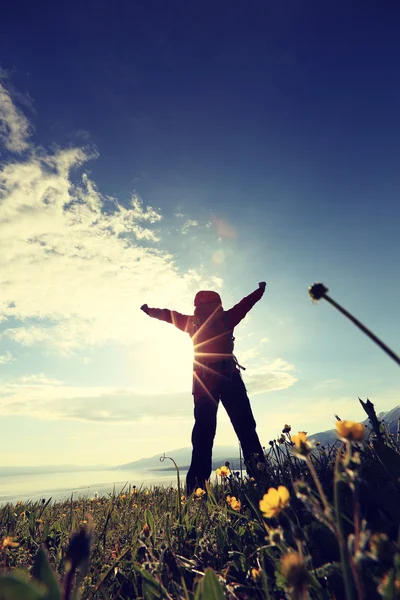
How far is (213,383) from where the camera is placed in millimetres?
5965

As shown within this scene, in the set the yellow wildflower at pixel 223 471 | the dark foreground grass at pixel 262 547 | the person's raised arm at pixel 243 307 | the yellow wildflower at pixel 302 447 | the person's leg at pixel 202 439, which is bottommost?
the dark foreground grass at pixel 262 547

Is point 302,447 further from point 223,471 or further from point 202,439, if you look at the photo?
point 202,439

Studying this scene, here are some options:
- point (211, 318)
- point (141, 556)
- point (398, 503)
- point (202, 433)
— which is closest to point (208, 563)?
point (141, 556)

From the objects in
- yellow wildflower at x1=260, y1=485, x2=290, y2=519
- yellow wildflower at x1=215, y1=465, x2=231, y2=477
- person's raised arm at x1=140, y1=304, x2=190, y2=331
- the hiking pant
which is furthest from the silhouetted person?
yellow wildflower at x1=260, y1=485, x2=290, y2=519

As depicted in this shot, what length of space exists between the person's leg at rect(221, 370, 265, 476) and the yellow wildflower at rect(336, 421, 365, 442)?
5046mm

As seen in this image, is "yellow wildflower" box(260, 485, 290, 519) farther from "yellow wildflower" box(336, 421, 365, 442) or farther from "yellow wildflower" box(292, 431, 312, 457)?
"yellow wildflower" box(336, 421, 365, 442)

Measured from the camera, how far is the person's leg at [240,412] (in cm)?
573

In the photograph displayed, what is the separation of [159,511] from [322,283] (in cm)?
345

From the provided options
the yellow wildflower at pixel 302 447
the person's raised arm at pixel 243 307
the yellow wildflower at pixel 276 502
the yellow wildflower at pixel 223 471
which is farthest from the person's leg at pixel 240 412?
the yellow wildflower at pixel 302 447

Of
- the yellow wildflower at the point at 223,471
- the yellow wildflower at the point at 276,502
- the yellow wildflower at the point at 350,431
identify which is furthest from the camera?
the yellow wildflower at the point at 223,471

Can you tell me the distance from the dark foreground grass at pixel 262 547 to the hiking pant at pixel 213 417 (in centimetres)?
213

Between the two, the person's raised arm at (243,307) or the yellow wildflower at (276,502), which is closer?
the yellow wildflower at (276,502)

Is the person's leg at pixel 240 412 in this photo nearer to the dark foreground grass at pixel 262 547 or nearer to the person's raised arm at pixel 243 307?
the person's raised arm at pixel 243 307

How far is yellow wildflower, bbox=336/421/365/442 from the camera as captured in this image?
0.95m
